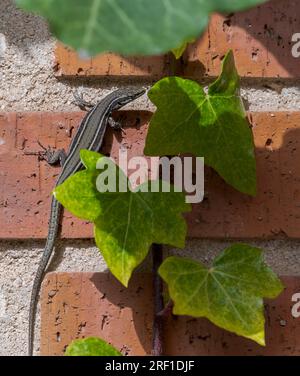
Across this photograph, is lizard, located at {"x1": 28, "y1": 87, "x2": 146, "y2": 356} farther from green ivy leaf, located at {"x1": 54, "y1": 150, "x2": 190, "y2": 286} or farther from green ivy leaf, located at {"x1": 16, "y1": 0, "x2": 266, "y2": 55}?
green ivy leaf, located at {"x1": 16, "y1": 0, "x2": 266, "y2": 55}

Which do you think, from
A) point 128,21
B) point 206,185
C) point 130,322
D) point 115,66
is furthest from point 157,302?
point 128,21

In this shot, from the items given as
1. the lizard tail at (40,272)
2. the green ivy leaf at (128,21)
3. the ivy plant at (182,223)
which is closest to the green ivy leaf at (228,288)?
the ivy plant at (182,223)

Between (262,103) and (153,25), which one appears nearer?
(153,25)

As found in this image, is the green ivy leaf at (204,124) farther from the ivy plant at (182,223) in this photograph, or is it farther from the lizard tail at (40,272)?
the lizard tail at (40,272)

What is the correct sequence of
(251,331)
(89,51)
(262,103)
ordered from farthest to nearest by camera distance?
(262,103), (251,331), (89,51)

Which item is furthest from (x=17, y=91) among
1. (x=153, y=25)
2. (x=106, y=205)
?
(x=153, y=25)

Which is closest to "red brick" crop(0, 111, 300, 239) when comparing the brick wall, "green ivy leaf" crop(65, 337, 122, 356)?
the brick wall

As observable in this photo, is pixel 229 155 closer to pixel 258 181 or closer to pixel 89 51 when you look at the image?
pixel 258 181
